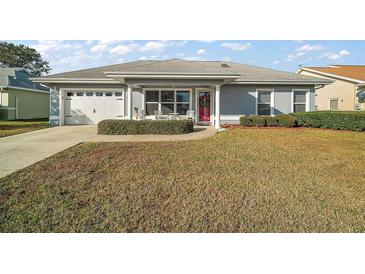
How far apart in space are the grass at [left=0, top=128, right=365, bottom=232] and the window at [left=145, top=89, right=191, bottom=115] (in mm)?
9115

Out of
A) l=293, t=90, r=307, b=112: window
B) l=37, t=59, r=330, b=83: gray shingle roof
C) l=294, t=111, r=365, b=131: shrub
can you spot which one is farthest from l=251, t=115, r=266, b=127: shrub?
l=293, t=90, r=307, b=112: window

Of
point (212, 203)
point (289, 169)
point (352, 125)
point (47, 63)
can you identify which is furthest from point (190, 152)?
point (47, 63)

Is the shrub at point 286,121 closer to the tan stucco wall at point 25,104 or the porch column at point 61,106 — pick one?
the porch column at point 61,106

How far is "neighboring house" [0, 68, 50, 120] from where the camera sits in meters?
23.6

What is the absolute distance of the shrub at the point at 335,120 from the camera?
1331cm

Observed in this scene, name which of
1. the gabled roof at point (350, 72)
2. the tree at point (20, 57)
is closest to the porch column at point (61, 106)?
the gabled roof at point (350, 72)

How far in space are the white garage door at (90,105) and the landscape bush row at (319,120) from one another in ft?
27.6

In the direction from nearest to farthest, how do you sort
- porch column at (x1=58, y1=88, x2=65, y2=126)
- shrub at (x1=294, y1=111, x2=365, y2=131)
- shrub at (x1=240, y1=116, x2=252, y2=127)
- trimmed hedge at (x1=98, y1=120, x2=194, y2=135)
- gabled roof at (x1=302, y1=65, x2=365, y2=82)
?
trimmed hedge at (x1=98, y1=120, x2=194, y2=135), shrub at (x1=294, y1=111, x2=365, y2=131), shrub at (x1=240, y1=116, x2=252, y2=127), porch column at (x1=58, y1=88, x2=65, y2=126), gabled roof at (x1=302, y1=65, x2=365, y2=82)

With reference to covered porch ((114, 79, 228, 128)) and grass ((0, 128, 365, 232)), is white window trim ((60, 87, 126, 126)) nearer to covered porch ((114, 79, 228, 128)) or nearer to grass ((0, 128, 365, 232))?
covered porch ((114, 79, 228, 128))

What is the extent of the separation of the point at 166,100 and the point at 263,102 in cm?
634

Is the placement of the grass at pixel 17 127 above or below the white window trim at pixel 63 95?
below

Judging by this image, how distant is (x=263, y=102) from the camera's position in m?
17.6

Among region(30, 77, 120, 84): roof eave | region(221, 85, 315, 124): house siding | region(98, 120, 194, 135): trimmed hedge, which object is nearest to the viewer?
region(98, 120, 194, 135): trimmed hedge

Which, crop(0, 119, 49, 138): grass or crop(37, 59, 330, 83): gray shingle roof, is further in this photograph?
crop(37, 59, 330, 83): gray shingle roof
